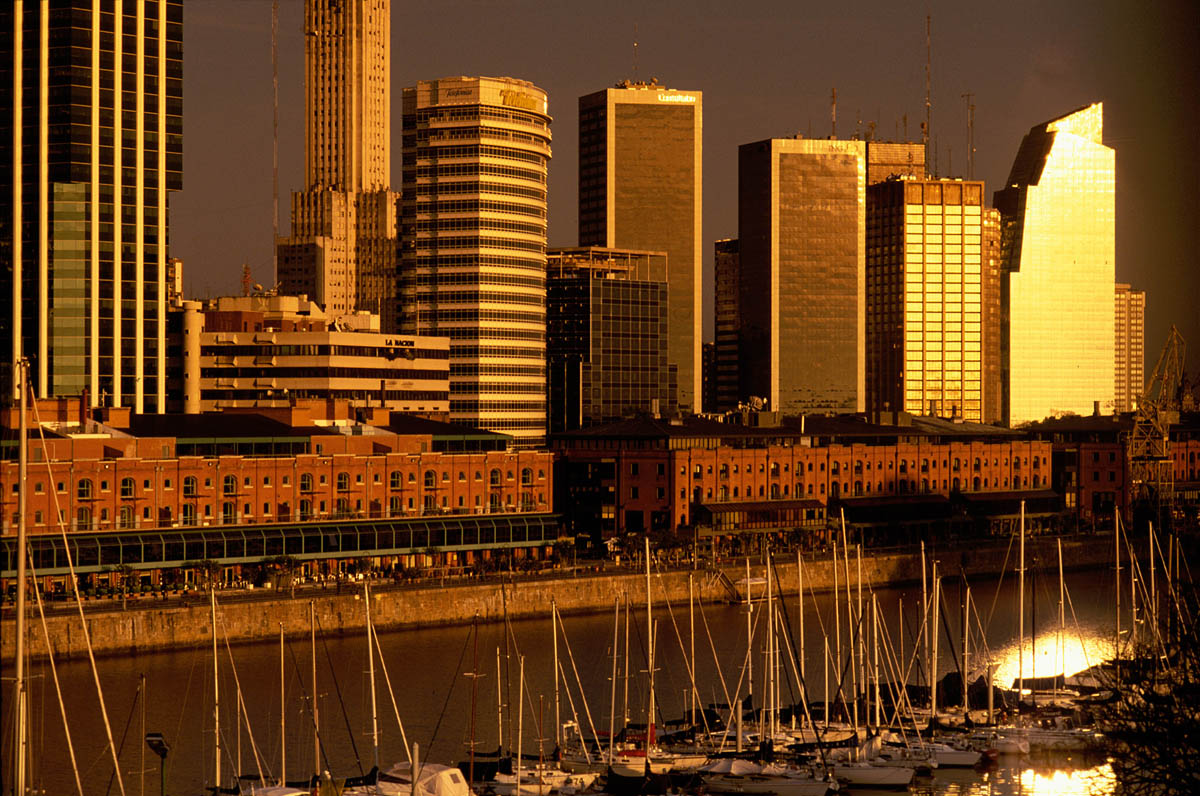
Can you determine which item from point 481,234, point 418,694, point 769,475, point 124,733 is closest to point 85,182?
point 769,475

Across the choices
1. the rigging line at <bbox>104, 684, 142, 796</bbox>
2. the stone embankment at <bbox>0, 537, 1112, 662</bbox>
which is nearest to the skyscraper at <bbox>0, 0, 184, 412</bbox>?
the stone embankment at <bbox>0, 537, 1112, 662</bbox>

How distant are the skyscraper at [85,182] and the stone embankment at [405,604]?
45097 mm

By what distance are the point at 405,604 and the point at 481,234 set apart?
296 ft

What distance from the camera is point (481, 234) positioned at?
18088cm

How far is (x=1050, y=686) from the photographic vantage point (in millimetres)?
77438

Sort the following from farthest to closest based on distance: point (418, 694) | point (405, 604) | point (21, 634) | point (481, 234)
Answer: point (481, 234) < point (405, 604) < point (418, 694) < point (21, 634)

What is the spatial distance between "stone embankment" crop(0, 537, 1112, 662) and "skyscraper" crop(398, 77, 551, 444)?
221 feet

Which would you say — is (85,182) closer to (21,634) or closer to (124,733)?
(124,733)

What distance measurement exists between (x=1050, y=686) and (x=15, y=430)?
45.7 m

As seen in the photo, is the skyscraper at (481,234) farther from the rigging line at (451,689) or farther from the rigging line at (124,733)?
the rigging line at (124,733)

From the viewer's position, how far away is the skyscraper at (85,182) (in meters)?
131

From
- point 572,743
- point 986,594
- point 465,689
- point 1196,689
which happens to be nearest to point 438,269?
point 986,594

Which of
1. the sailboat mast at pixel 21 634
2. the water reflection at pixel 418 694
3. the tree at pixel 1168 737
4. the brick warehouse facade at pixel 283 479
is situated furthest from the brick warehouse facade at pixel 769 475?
the sailboat mast at pixel 21 634

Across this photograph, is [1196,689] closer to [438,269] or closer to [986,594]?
[986,594]
